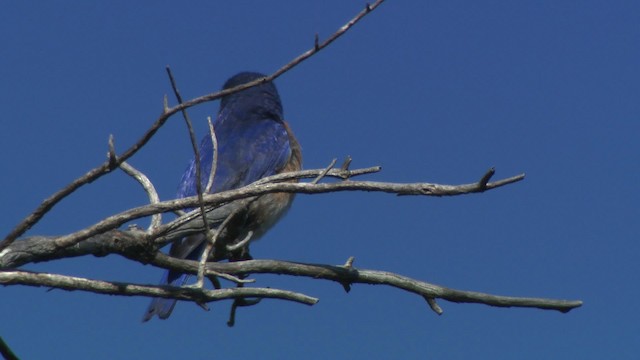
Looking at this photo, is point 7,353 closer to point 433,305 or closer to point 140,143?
point 140,143

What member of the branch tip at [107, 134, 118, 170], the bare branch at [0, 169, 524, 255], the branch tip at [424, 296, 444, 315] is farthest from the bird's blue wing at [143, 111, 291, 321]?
the branch tip at [107, 134, 118, 170]

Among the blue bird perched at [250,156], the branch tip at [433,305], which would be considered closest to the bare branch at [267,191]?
the branch tip at [433,305]

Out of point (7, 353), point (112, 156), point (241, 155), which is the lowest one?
point (7, 353)

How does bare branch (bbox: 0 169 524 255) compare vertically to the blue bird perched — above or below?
below

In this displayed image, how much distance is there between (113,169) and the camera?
8.59ft

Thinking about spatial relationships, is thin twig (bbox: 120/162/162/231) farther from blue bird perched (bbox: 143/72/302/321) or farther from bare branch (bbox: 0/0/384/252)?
blue bird perched (bbox: 143/72/302/321)

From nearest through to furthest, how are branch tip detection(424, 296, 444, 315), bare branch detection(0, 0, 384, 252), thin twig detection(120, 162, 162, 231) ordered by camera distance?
bare branch detection(0, 0, 384, 252) → branch tip detection(424, 296, 444, 315) → thin twig detection(120, 162, 162, 231)

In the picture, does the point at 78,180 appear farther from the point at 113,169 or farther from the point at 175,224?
the point at 175,224

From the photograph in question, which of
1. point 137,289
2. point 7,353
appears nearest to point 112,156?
point 137,289

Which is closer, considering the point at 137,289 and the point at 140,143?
the point at 140,143

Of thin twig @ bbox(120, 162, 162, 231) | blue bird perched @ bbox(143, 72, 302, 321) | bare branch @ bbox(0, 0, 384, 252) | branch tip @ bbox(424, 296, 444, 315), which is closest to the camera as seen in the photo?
bare branch @ bbox(0, 0, 384, 252)

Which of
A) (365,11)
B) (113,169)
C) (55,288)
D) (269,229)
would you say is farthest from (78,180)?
(269,229)

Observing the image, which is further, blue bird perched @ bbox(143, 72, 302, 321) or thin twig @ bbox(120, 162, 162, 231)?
blue bird perched @ bbox(143, 72, 302, 321)

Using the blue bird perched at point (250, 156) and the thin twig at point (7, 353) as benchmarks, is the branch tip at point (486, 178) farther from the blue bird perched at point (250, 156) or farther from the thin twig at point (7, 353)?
the blue bird perched at point (250, 156)
